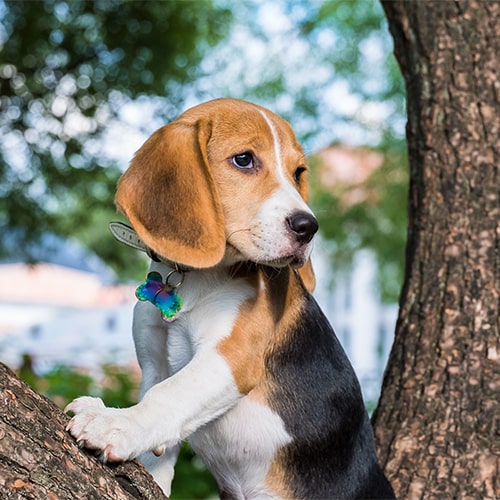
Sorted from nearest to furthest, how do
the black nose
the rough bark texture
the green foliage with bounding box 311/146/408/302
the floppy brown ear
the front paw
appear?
the rough bark texture → the front paw → the black nose → the floppy brown ear → the green foliage with bounding box 311/146/408/302

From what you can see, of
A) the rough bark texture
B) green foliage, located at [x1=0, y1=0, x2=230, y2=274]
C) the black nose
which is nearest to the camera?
the rough bark texture

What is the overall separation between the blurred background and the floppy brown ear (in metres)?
3.42

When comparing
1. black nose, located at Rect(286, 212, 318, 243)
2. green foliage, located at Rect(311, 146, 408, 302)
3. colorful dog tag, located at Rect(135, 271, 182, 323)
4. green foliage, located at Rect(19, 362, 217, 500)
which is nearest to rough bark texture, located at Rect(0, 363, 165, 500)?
colorful dog tag, located at Rect(135, 271, 182, 323)

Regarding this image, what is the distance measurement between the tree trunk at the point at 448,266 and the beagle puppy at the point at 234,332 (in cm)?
43

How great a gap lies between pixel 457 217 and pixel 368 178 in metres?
7.21

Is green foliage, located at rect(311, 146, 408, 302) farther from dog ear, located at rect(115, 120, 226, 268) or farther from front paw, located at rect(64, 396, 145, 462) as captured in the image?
front paw, located at rect(64, 396, 145, 462)

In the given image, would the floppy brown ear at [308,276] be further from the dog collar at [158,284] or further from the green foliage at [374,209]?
the green foliage at [374,209]

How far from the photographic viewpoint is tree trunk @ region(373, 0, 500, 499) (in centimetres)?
290

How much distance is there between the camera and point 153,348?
2.46 meters

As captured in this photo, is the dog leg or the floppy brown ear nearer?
the dog leg

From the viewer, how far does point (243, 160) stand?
231 cm

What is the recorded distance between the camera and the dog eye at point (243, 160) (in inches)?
90.5

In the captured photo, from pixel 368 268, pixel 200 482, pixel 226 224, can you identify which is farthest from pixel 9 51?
pixel 368 268

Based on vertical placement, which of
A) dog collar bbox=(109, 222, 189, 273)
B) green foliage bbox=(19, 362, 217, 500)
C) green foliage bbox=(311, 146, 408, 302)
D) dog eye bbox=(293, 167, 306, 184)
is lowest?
green foliage bbox=(19, 362, 217, 500)
